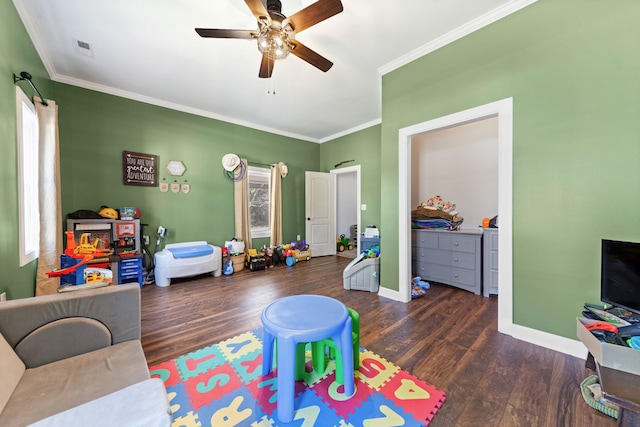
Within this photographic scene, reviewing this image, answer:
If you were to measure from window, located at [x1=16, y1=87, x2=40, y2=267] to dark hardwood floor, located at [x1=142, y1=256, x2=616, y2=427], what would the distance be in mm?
1170

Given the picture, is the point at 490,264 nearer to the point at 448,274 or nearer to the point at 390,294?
the point at 448,274

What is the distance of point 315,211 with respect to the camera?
5.56m

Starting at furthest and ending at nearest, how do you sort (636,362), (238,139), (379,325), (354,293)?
1. (238,139)
2. (354,293)
3. (379,325)
4. (636,362)

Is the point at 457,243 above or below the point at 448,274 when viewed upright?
above

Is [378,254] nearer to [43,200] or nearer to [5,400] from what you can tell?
[5,400]

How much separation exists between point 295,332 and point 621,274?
2015 mm

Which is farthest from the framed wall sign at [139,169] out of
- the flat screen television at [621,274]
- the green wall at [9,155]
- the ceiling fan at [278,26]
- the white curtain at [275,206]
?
the flat screen television at [621,274]

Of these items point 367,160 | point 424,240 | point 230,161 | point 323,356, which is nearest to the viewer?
point 323,356

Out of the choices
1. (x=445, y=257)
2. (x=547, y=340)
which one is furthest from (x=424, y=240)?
(x=547, y=340)

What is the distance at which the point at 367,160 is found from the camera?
16.3 feet

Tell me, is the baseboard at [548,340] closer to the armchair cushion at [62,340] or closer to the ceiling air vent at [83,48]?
the armchair cushion at [62,340]

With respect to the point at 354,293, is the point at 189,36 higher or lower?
higher

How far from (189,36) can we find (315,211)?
3835mm

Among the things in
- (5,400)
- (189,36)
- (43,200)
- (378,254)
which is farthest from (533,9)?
(43,200)
